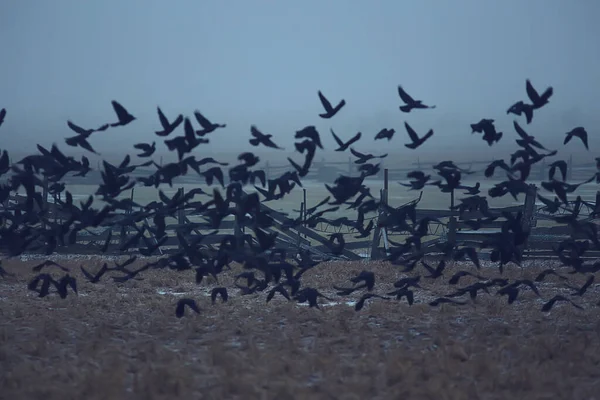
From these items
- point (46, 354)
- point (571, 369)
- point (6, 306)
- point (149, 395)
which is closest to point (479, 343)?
point (571, 369)

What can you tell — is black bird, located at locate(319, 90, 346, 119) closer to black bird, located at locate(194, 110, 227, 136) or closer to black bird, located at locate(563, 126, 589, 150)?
black bird, located at locate(194, 110, 227, 136)

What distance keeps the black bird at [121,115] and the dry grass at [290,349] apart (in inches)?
96.3

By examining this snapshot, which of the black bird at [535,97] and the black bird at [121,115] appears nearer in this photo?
the black bird at [121,115]

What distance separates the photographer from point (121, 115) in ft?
28.1

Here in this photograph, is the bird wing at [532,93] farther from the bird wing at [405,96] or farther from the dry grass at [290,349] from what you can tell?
the dry grass at [290,349]

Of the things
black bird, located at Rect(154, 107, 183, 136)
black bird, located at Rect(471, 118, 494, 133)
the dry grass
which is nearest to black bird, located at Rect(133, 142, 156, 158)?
black bird, located at Rect(154, 107, 183, 136)

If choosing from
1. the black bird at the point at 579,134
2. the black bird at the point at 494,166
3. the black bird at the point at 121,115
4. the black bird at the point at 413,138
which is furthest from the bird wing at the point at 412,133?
the black bird at the point at 121,115

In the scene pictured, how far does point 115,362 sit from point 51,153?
3348 millimetres

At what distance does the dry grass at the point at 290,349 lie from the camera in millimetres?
6195

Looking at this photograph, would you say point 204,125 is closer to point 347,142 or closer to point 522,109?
point 347,142

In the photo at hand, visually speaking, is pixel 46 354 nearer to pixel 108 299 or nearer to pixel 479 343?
pixel 108 299

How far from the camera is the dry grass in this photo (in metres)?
6.20

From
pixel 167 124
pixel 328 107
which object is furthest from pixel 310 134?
pixel 167 124

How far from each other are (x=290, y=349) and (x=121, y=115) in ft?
11.0
